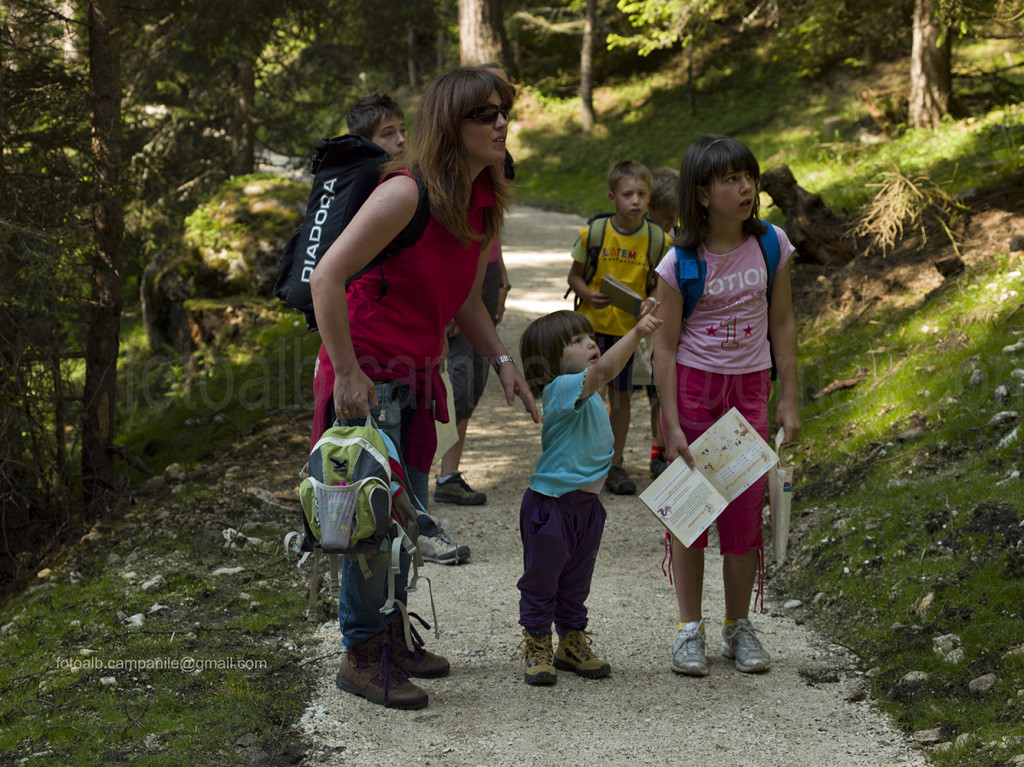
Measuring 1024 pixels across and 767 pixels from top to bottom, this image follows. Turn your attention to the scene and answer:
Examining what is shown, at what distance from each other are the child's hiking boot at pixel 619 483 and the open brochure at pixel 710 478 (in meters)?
2.81

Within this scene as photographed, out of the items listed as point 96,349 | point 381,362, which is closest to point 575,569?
point 381,362

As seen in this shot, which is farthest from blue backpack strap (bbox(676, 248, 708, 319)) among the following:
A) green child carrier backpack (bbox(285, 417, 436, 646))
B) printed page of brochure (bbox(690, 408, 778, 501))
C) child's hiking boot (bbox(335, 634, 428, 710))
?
child's hiking boot (bbox(335, 634, 428, 710))

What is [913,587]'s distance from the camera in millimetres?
4234

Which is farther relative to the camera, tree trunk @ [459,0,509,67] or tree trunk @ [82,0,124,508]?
tree trunk @ [459,0,509,67]

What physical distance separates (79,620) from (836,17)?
14.7m

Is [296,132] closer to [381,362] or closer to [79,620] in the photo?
[79,620]

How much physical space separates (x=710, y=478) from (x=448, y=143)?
5.53 ft

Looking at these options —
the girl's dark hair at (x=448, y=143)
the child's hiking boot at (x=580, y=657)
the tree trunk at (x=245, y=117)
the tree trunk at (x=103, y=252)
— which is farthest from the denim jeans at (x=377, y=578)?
the tree trunk at (x=245, y=117)

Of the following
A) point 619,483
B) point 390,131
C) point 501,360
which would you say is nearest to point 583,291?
point 619,483

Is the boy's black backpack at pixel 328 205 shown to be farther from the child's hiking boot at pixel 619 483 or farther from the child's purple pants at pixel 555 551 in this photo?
the child's hiking boot at pixel 619 483

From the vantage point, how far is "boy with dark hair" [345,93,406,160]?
488 centimetres

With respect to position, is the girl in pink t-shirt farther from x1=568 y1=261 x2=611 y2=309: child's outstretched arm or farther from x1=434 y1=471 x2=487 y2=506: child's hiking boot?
x1=434 y1=471 x2=487 y2=506: child's hiking boot

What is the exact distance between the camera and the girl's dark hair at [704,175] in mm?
3668

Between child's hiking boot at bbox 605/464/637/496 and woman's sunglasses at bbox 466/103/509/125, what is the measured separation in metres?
3.76
